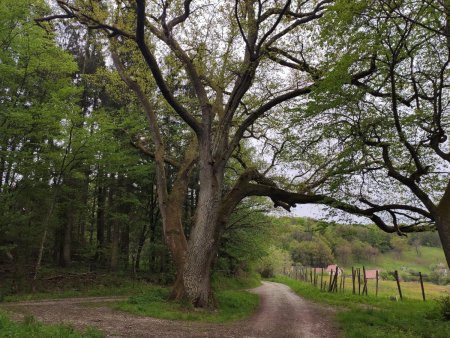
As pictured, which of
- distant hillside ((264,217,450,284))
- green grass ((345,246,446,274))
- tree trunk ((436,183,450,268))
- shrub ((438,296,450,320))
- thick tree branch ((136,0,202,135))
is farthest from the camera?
green grass ((345,246,446,274))

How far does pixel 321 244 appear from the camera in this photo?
9412 cm

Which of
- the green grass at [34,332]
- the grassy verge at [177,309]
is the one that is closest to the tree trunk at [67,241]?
the grassy verge at [177,309]

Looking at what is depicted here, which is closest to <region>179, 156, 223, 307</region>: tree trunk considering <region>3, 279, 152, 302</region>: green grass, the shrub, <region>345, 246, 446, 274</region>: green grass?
<region>3, 279, 152, 302</region>: green grass

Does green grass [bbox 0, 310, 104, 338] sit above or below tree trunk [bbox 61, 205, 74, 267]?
below

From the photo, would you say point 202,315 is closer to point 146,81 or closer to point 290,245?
point 146,81

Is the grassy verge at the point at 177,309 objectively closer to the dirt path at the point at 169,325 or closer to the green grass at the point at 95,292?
the dirt path at the point at 169,325

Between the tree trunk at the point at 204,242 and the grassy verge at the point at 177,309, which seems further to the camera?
the tree trunk at the point at 204,242

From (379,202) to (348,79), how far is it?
5.57 metres

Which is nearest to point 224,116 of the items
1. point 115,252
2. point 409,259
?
point 115,252

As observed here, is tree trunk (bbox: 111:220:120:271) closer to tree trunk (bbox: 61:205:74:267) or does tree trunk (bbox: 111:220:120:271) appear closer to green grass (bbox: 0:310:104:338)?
tree trunk (bbox: 61:205:74:267)

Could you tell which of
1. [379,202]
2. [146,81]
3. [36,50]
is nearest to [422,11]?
[379,202]

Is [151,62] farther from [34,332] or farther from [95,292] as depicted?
[95,292]

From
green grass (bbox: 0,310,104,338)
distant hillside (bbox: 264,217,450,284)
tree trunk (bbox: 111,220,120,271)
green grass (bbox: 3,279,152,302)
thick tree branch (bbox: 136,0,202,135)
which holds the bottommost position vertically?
green grass (bbox: 3,279,152,302)

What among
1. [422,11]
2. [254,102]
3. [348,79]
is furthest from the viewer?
[254,102]
